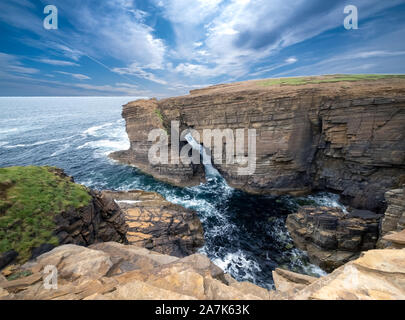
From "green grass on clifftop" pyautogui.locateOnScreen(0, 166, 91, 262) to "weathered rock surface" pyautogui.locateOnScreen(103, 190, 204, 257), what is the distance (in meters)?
3.54

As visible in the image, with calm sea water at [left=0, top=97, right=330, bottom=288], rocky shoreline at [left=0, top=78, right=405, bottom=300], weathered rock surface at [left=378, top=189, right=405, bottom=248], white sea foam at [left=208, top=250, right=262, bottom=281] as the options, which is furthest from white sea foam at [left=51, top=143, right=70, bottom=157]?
weathered rock surface at [left=378, top=189, right=405, bottom=248]

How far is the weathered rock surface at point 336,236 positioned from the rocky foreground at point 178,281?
448 inches

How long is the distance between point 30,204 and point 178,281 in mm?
6853

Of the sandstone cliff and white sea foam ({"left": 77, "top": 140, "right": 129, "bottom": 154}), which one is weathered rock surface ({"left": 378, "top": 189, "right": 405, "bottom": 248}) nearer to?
the sandstone cliff

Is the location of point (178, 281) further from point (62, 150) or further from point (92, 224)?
point (62, 150)

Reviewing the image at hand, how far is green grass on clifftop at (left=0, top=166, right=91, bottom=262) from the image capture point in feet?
19.1

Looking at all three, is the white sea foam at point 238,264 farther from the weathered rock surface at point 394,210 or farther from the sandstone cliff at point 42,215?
the sandstone cliff at point 42,215

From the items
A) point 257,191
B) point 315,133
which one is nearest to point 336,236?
point 257,191

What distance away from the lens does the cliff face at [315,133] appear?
18078 mm

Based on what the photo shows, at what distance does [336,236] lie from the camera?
13797 millimetres
